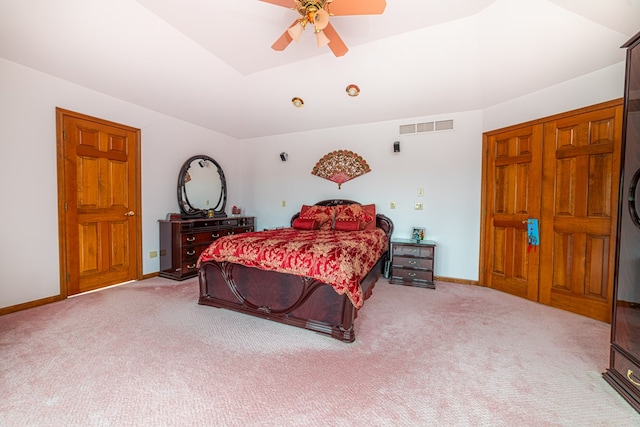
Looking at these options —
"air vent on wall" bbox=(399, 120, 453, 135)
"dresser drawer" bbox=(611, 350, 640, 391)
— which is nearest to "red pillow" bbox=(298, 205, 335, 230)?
"air vent on wall" bbox=(399, 120, 453, 135)

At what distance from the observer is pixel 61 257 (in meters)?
3.12

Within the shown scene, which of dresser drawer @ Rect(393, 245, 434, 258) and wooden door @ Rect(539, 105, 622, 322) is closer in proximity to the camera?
wooden door @ Rect(539, 105, 622, 322)

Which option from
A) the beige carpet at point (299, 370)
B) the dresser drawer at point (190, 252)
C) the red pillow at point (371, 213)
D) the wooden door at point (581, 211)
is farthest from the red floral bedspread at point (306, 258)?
the wooden door at point (581, 211)

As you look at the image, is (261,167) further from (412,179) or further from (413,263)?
(413,263)

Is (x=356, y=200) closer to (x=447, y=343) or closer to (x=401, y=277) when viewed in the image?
(x=401, y=277)

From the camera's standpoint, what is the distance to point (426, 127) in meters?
4.15

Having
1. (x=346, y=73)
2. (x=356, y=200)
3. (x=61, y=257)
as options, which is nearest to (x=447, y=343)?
(x=356, y=200)

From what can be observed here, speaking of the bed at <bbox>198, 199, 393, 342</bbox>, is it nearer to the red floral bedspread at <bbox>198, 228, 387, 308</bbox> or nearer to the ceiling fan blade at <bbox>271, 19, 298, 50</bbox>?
→ the red floral bedspread at <bbox>198, 228, 387, 308</bbox>

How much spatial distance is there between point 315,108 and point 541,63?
2.90 m

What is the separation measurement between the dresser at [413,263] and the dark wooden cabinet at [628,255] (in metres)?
2.00

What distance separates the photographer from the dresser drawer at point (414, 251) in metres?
3.77

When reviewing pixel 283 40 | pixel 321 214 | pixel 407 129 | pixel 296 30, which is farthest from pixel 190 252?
pixel 407 129

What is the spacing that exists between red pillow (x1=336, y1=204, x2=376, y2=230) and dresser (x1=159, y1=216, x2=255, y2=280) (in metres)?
2.24

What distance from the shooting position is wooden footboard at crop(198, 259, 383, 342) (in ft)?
7.60
